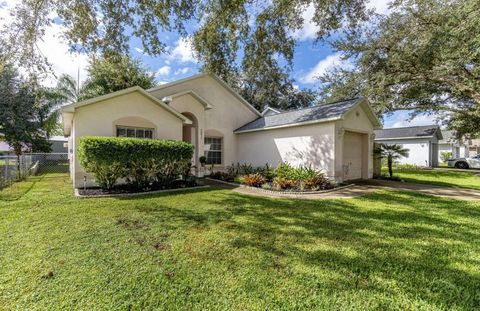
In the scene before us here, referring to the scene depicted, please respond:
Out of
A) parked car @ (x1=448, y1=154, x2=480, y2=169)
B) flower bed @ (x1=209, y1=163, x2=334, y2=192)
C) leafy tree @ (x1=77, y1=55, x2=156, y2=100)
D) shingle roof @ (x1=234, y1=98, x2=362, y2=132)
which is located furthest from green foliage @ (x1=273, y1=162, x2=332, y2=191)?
parked car @ (x1=448, y1=154, x2=480, y2=169)

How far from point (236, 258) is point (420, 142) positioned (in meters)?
29.7

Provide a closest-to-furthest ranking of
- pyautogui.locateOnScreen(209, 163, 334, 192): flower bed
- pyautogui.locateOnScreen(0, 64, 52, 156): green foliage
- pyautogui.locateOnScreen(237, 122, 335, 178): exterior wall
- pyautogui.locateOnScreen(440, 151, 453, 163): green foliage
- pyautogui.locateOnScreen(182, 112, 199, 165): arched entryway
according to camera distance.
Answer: pyautogui.locateOnScreen(209, 163, 334, 192): flower bed, pyautogui.locateOnScreen(237, 122, 335, 178): exterior wall, pyautogui.locateOnScreen(182, 112, 199, 165): arched entryway, pyautogui.locateOnScreen(0, 64, 52, 156): green foliage, pyautogui.locateOnScreen(440, 151, 453, 163): green foliage

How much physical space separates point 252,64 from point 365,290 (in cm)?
1036

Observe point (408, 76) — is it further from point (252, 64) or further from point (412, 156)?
point (412, 156)

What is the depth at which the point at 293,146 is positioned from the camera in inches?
485

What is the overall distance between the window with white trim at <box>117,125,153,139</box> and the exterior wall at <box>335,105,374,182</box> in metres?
8.99

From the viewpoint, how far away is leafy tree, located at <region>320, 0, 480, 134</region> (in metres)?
10.3

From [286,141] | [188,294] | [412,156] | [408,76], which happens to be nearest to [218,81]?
[286,141]

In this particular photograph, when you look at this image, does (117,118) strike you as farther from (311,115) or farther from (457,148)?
(457,148)

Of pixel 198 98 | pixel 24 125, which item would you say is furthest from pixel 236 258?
pixel 24 125

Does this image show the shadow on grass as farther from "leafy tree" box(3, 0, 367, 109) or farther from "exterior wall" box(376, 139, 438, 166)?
"exterior wall" box(376, 139, 438, 166)

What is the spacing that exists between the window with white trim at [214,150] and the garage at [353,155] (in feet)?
25.9

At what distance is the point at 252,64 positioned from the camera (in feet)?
36.3

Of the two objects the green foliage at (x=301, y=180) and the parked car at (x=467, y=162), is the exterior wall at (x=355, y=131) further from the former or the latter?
the parked car at (x=467, y=162)
